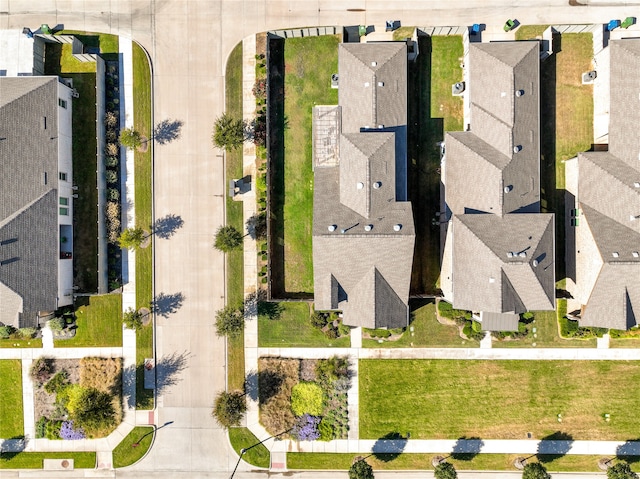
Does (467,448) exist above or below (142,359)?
below

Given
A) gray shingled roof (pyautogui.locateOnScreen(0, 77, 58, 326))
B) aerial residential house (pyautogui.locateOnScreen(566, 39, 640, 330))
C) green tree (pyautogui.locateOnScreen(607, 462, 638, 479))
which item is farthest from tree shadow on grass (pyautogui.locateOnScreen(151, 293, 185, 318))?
green tree (pyautogui.locateOnScreen(607, 462, 638, 479))

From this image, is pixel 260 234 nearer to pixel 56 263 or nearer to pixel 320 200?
pixel 320 200

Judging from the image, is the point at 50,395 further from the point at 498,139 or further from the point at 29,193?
the point at 498,139

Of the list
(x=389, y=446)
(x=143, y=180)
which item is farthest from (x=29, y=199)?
(x=389, y=446)

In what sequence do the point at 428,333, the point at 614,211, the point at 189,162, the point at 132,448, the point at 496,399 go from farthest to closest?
the point at 132,448
the point at 189,162
the point at 428,333
the point at 496,399
the point at 614,211

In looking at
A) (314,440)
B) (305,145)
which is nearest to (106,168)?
(305,145)

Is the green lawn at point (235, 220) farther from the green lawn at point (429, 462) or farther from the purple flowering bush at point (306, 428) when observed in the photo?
the green lawn at point (429, 462)

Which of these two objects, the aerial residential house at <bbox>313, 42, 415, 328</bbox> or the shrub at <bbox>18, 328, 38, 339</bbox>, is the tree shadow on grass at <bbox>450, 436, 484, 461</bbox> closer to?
the aerial residential house at <bbox>313, 42, 415, 328</bbox>

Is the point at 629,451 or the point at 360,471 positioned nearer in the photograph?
the point at 360,471
